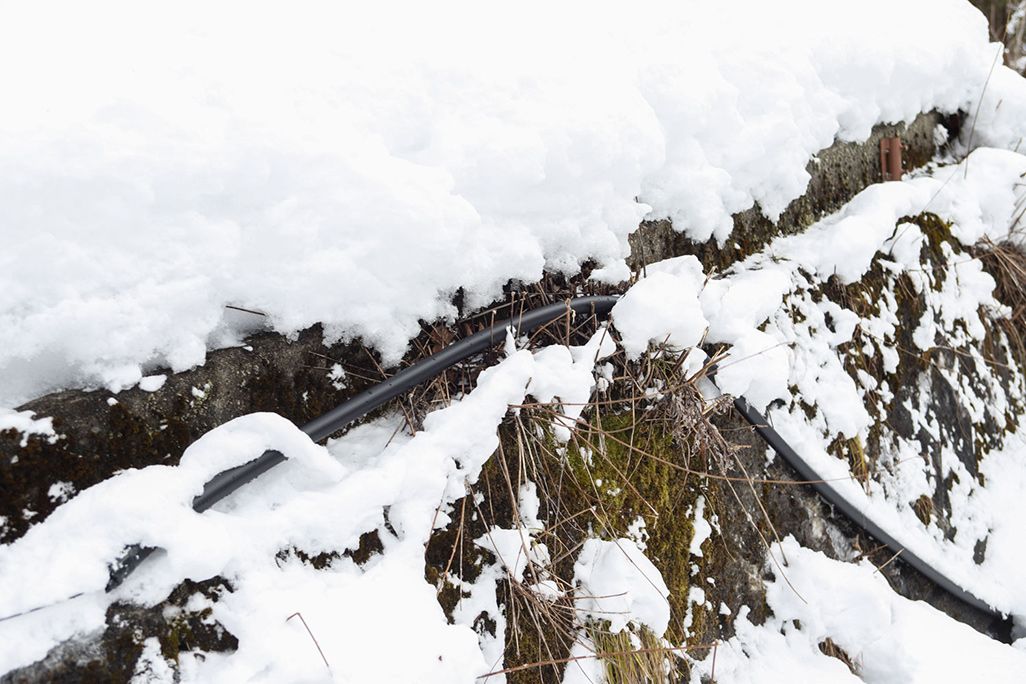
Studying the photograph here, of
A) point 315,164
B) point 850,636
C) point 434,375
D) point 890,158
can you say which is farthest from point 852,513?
point 315,164

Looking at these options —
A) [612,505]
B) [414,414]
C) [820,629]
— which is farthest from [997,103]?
[414,414]

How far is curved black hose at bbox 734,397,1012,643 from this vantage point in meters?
1.69

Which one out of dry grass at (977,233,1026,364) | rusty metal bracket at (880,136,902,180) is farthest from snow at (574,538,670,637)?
dry grass at (977,233,1026,364)

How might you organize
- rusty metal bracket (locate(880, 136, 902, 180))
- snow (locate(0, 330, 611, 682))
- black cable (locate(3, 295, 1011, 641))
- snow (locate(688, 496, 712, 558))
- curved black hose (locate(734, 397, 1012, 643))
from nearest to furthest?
snow (locate(0, 330, 611, 682))
black cable (locate(3, 295, 1011, 641))
snow (locate(688, 496, 712, 558))
curved black hose (locate(734, 397, 1012, 643))
rusty metal bracket (locate(880, 136, 902, 180))

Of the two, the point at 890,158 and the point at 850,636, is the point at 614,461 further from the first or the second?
the point at 890,158

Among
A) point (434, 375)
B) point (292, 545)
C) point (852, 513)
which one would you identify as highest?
point (434, 375)

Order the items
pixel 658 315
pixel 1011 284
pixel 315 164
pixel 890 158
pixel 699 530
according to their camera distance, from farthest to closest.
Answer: pixel 1011 284
pixel 890 158
pixel 699 530
pixel 658 315
pixel 315 164

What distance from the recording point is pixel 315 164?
113 cm

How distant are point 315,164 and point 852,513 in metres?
1.59

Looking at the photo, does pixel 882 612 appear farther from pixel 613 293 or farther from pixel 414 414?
pixel 414 414

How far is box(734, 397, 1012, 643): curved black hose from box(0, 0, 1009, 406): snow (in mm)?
494

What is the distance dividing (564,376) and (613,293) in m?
0.31

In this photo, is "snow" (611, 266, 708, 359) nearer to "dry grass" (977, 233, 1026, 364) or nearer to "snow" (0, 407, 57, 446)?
"snow" (0, 407, 57, 446)

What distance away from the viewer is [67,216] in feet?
3.08
